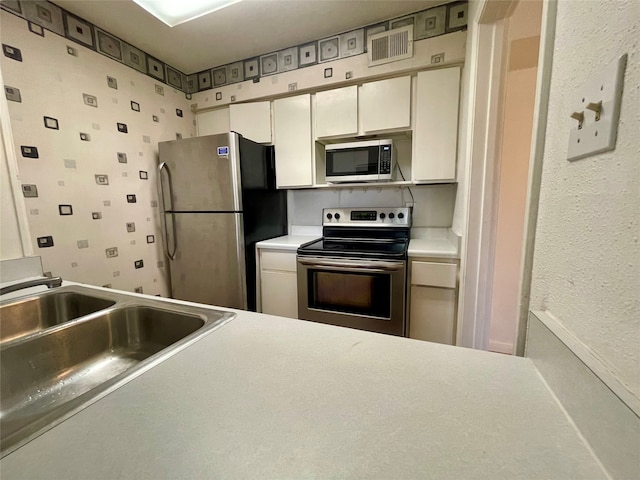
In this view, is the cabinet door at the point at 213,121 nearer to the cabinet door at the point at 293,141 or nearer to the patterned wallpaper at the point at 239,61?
the patterned wallpaper at the point at 239,61

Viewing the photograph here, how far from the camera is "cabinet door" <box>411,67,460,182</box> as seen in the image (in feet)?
6.18

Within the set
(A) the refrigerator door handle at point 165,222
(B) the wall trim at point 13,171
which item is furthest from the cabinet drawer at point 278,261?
(B) the wall trim at point 13,171

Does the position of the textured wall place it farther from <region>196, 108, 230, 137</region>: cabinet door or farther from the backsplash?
<region>196, 108, 230, 137</region>: cabinet door

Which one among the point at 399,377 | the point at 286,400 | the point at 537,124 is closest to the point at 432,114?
the point at 537,124

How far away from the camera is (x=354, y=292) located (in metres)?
1.86

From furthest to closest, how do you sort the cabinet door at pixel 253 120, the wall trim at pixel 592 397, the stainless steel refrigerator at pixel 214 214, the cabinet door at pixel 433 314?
1. the cabinet door at pixel 253 120
2. the stainless steel refrigerator at pixel 214 214
3. the cabinet door at pixel 433 314
4. the wall trim at pixel 592 397

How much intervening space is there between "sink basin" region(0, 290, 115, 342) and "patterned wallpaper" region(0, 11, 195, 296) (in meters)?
0.93

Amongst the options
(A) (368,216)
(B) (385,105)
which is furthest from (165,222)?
(B) (385,105)

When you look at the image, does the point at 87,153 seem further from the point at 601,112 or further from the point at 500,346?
the point at 500,346

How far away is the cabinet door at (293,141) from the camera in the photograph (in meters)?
2.31

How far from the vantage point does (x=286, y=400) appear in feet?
1.59

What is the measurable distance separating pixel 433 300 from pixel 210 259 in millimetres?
1748

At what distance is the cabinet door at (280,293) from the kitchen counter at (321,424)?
1.53m

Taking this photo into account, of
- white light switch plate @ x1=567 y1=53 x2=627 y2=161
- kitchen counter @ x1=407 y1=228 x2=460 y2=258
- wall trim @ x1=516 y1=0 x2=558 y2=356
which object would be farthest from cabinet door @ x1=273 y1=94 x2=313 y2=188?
white light switch plate @ x1=567 y1=53 x2=627 y2=161
